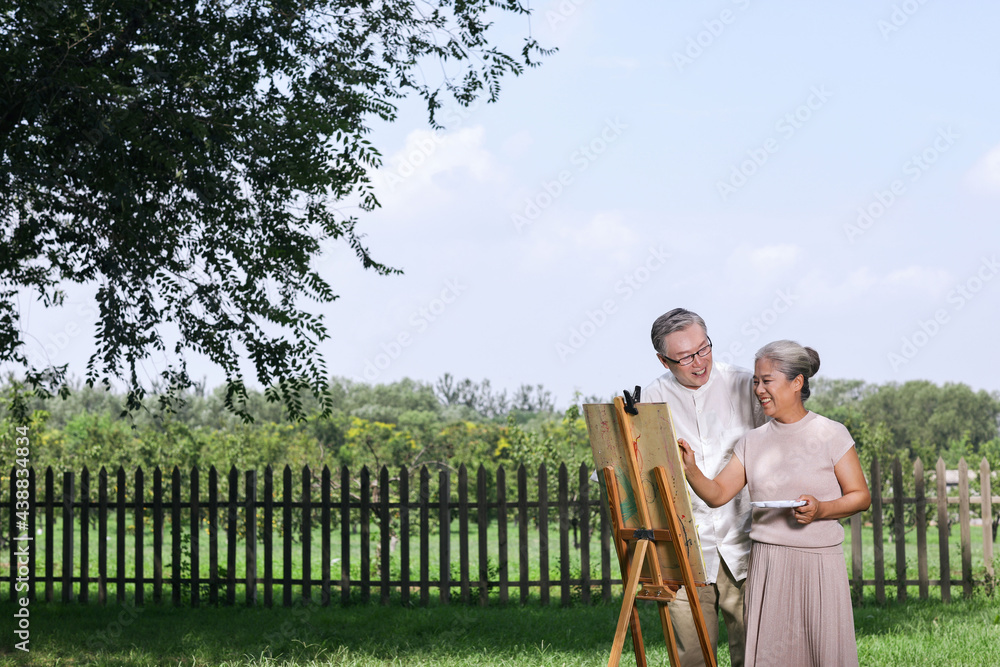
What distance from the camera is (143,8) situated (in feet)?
22.2

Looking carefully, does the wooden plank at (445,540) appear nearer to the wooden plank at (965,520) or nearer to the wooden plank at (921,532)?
the wooden plank at (921,532)

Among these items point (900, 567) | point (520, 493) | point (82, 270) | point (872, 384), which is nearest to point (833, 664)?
point (520, 493)

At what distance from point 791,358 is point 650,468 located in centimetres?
73

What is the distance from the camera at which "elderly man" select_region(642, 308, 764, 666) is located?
12.8ft

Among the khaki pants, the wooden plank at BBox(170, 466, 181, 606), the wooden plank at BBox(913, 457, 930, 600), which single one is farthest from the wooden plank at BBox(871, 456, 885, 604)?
the wooden plank at BBox(170, 466, 181, 606)

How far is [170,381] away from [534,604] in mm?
4252

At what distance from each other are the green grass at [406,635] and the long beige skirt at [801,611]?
271cm

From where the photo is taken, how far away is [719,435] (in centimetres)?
400

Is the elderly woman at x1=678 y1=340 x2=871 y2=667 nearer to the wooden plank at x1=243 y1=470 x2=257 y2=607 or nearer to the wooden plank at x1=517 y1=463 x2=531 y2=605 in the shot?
the wooden plank at x1=517 y1=463 x2=531 y2=605

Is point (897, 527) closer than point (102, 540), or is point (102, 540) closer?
point (897, 527)

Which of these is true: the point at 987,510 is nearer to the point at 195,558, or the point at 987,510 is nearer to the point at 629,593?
the point at 629,593

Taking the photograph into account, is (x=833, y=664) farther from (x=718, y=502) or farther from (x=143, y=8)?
(x=143, y=8)

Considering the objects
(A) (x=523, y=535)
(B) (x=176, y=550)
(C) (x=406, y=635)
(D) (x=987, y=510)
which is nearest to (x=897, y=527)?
(D) (x=987, y=510)

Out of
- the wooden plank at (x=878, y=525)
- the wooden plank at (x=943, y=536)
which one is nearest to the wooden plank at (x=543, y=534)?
the wooden plank at (x=878, y=525)
